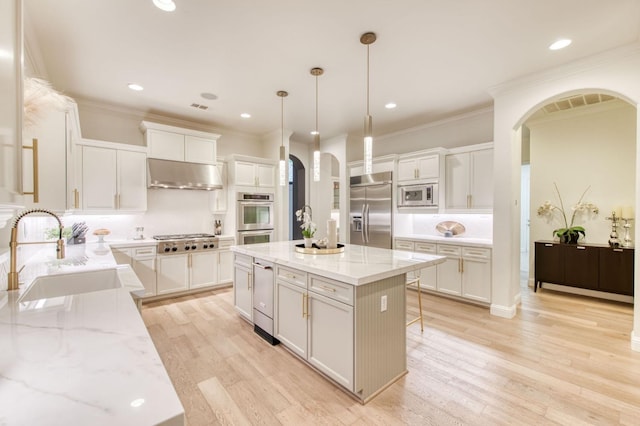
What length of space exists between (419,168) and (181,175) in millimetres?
3803

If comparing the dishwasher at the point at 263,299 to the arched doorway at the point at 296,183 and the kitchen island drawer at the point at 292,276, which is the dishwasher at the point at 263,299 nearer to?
the kitchen island drawer at the point at 292,276

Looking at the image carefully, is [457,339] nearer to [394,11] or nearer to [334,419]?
[334,419]

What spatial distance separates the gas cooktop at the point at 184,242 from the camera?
4.29m

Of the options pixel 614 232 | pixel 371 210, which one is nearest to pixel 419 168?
pixel 371 210

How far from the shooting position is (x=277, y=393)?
2182 mm

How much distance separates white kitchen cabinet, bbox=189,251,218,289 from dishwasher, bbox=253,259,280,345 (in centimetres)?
181

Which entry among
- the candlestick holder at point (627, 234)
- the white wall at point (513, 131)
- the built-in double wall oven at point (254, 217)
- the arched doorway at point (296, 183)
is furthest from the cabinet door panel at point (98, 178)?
the candlestick holder at point (627, 234)

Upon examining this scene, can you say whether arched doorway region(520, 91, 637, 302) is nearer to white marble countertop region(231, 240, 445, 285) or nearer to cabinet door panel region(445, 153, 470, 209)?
cabinet door panel region(445, 153, 470, 209)

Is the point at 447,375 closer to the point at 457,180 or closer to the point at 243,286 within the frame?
the point at 243,286

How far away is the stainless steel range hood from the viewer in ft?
14.1

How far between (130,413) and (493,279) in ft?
13.3

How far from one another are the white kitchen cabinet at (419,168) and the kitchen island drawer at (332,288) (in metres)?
3.13

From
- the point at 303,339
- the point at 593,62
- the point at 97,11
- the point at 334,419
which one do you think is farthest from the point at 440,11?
the point at 334,419

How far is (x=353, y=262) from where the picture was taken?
2.42 meters
